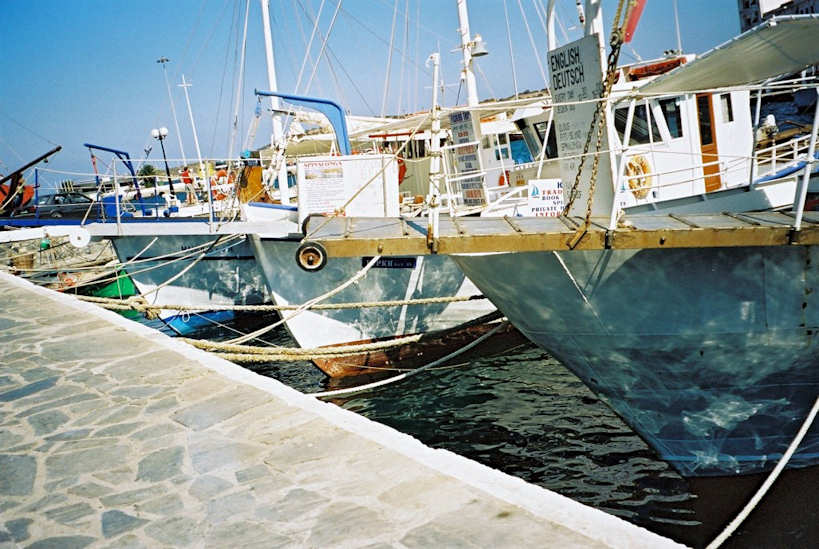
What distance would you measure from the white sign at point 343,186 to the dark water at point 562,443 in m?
3.11

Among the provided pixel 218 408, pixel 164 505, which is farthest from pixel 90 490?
pixel 218 408

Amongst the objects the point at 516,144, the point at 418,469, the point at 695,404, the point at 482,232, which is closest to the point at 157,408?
the point at 418,469

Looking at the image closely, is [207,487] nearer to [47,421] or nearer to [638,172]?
[47,421]

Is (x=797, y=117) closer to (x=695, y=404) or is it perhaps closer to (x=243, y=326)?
(x=243, y=326)

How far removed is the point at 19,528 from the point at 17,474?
0.70 meters

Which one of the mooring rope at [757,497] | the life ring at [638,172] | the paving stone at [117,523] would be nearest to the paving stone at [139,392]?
the paving stone at [117,523]

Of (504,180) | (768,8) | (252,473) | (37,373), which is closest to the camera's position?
(252,473)

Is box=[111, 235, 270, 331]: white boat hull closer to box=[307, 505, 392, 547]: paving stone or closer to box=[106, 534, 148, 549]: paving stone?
box=[106, 534, 148, 549]: paving stone

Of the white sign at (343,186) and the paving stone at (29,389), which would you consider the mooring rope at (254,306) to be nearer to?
the white sign at (343,186)

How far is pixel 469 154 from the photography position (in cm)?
1126

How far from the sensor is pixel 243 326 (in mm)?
17219

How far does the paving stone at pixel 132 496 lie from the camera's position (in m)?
3.29

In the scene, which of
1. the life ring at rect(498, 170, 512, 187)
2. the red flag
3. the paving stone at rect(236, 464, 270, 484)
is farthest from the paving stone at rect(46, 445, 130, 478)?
the life ring at rect(498, 170, 512, 187)

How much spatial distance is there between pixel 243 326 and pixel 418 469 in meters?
14.6
